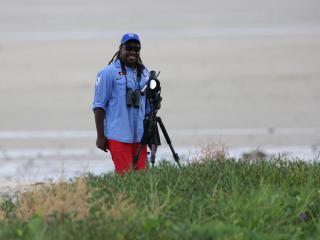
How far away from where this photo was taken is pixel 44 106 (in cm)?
1681

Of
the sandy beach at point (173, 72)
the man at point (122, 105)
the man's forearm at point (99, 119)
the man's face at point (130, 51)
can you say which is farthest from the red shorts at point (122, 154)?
the sandy beach at point (173, 72)

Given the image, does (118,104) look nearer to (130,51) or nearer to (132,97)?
(132,97)

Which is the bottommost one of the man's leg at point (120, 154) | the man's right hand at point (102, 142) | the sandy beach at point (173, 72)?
the man's leg at point (120, 154)

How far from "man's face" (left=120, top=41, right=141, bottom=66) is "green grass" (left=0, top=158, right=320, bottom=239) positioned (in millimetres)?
881

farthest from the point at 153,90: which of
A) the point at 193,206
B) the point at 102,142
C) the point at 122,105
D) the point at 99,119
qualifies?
the point at 193,206

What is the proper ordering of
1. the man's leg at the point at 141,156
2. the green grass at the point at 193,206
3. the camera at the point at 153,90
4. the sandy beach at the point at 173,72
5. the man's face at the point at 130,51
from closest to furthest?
the green grass at the point at 193,206
the camera at the point at 153,90
the man's face at the point at 130,51
the man's leg at the point at 141,156
the sandy beach at the point at 173,72

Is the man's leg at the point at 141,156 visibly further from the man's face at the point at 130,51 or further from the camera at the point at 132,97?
the man's face at the point at 130,51

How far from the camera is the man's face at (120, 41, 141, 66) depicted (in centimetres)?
774

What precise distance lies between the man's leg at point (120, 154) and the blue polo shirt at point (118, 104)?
0.05 metres

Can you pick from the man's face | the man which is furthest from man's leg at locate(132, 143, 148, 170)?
the man's face

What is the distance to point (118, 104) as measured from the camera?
781cm

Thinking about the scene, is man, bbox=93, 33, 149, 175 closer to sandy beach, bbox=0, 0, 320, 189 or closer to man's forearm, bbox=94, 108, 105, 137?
man's forearm, bbox=94, 108, 105, 137

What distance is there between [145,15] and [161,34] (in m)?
2.20

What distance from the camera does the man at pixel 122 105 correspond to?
7.75 meters
